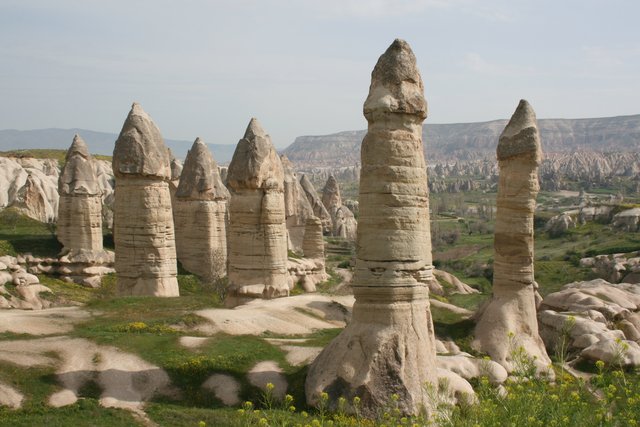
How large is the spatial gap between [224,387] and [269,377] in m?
0.98

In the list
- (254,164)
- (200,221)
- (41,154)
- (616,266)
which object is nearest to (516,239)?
(254,164)

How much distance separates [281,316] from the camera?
67.7ft

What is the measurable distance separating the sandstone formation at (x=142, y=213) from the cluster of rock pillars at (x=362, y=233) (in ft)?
0.13

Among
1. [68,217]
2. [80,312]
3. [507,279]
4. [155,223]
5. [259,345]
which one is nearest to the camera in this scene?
[259,345]

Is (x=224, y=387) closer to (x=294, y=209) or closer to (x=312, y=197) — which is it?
(x=294, y=209)

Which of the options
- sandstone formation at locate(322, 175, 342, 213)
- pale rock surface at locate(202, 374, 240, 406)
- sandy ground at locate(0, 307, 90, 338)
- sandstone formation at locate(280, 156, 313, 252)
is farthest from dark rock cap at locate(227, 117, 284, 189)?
sandstone formation at locate(322, 175, 342, 213)

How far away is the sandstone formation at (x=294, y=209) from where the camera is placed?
50875mm

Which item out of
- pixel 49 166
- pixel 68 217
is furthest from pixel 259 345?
pixel 49 166

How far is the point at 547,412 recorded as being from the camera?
8266 mm

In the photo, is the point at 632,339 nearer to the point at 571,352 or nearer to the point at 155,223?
the point at 571,352

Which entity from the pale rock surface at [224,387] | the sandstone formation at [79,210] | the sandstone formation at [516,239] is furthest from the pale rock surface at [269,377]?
the sandstone formation at [79,210]

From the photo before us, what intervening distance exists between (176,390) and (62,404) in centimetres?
213

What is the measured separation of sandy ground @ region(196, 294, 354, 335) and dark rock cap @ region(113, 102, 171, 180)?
560cm

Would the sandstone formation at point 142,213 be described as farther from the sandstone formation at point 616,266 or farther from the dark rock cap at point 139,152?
the sandstone formation at point 616,266
